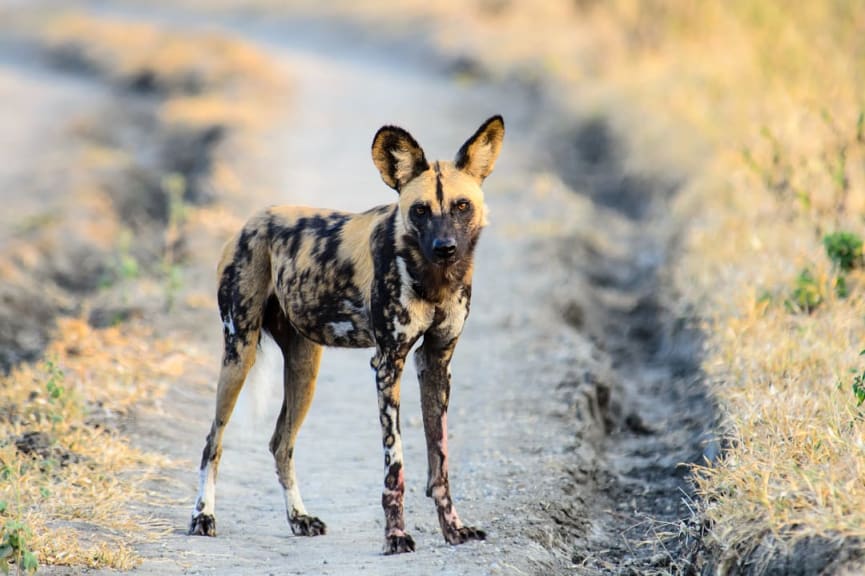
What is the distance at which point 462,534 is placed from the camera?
448 cm

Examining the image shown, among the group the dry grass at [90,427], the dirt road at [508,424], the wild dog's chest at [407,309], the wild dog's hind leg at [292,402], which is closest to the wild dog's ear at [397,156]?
the wild dog's chest at [407,309]

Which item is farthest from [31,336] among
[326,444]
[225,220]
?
[326,444]

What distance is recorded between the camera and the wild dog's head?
4309mm

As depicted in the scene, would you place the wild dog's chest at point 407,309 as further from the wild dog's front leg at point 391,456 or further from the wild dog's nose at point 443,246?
the wild dog's nose at point 443,246

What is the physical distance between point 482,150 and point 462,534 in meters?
1.46

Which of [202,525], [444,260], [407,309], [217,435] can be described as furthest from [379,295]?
[202,525]

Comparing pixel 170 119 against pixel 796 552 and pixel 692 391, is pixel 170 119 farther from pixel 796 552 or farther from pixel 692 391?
pixel 796 552

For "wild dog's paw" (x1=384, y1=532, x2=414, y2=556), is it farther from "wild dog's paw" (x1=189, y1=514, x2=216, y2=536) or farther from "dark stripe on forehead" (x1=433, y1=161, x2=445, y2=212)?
"dark stripe on forehead" (x1=433, y1=161, x2=445, y2=212)

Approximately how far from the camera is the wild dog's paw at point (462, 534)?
4.46m

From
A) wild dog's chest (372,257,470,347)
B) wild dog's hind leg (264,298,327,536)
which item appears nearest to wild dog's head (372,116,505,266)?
wild dog's chest (372,257,470,347)

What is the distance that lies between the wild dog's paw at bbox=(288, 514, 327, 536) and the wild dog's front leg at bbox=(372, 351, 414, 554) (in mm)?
479

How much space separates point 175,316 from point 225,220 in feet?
7.85

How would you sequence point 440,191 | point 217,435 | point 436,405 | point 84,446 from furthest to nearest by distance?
point 84,446 < point 217,435 < point 436,405 < point 440,191

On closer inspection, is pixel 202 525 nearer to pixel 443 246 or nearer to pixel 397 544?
pixel 397 544
